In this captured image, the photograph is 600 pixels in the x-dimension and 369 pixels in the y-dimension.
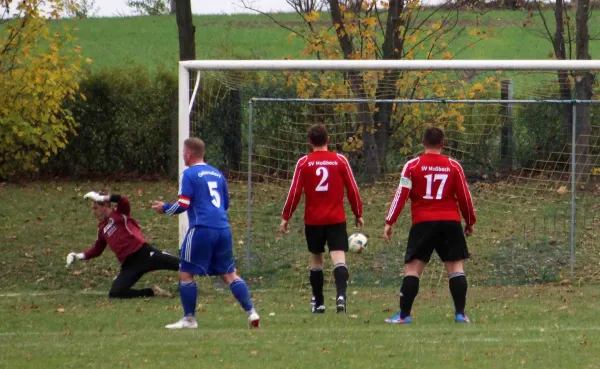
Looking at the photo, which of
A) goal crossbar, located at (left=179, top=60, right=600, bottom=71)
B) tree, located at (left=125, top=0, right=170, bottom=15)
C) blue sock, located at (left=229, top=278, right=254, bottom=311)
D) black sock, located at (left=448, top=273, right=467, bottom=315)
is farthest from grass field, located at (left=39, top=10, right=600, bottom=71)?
blue sock, located at (left=229, top=278, right=254, bottom=311)

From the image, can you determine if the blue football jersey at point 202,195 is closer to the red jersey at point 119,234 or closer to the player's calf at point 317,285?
the player's calf at point 317,285

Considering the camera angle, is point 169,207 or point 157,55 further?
point 157,55

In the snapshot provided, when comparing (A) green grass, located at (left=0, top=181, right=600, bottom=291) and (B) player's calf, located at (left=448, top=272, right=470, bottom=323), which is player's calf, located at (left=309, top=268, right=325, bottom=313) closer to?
(B) player's calf, located at (left=448, top=272, right=470, bottom=323)

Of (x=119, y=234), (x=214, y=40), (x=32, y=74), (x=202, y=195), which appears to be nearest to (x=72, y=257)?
(x=119, y=234)

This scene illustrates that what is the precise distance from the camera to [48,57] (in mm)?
17578

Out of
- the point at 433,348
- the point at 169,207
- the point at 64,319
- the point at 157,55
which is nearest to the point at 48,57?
the point at 64,319

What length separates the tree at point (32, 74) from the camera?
1744cm

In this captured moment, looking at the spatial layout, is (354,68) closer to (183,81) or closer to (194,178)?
(183,81)

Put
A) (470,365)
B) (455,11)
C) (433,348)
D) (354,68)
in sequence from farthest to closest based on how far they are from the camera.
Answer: (455,11) → (354,68) → (433,348) → (470,365)

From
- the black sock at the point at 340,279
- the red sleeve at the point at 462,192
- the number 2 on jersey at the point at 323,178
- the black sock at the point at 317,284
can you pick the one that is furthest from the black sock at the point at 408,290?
the number 2 on jersey at the point at 323,178

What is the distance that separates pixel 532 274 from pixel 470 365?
6558mm

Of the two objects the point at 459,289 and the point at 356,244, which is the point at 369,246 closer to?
the point at 356,244

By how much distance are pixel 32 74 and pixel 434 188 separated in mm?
10126

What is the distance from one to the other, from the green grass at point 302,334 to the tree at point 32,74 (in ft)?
20.5
